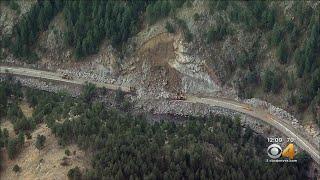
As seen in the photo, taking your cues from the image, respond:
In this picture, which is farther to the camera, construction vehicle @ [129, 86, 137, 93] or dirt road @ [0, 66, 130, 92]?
dirt road @ [0, 66, 130, 92]

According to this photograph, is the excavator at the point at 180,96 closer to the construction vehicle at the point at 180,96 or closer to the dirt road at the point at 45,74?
the construction vehicle at the point at 180,96

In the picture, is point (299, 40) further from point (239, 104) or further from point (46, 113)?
point (46, 113)

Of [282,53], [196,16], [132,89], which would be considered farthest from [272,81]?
[132,89]

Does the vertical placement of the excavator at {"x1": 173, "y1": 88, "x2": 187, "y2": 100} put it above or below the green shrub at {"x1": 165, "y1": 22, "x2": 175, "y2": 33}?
below

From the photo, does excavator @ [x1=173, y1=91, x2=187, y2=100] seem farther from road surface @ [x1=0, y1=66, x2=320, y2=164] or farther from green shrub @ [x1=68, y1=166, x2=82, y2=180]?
green shrub @ [x1=68, y1=166, x2=82, y2=180]

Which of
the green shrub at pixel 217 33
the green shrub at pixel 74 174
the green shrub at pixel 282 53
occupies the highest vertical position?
the green shrub at pixel 217 33

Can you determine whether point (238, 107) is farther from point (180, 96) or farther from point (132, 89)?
point (132, 89)

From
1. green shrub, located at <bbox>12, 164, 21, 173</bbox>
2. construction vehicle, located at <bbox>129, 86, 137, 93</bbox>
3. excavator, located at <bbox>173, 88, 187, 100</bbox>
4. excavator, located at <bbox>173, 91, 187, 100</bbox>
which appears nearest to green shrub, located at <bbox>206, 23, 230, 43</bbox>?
excavator, located at <bbox>173, 88, 187, 100</bbox>

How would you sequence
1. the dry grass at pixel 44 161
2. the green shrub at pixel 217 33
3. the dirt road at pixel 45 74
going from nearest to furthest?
the dry grass at pixel 44 161, the green shrub at pixel 217 33, the dirt road at pixel 45 74

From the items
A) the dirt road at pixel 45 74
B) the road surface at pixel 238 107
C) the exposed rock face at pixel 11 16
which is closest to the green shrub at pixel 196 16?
the road surface at pixel 238 107

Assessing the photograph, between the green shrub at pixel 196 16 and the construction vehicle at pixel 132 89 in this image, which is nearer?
the green shrub at pixel 196 16

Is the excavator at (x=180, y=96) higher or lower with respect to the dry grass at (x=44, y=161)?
higher
